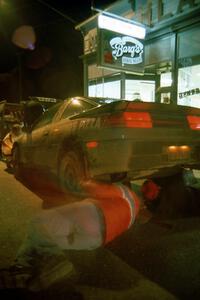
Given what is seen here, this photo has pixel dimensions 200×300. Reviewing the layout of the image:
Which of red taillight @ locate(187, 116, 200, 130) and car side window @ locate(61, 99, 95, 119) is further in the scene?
car side window @ locate(61, 99, 95, 119)

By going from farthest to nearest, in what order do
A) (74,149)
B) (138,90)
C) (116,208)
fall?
(138,90)
(74,149)
(116,208)

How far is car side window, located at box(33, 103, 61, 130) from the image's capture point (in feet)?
20.3

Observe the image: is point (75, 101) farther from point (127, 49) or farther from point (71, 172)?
point (127, 49)

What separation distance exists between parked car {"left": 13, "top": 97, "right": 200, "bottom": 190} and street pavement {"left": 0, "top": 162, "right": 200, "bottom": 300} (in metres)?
0.76

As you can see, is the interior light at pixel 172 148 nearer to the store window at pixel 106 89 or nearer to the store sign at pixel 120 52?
the store sign at pixel 120 52

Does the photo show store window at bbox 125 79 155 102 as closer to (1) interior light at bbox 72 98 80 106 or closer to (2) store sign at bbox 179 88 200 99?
(2) store sign at bbox 179 88 200 99

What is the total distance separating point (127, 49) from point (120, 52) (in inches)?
12.3

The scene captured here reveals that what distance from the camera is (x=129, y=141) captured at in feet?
13.2

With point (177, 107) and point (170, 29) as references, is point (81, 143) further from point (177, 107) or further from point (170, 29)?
point (170, 29)

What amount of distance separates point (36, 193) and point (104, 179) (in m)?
2.32

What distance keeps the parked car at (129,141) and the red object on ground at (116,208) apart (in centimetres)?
27

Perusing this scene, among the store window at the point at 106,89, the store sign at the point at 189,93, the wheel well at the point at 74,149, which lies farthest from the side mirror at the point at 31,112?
the store window at the point at 106,89

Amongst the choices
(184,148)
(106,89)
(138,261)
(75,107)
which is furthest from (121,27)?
(138,261)

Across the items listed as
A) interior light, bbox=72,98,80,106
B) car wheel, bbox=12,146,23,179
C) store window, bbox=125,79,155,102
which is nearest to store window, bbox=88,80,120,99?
store window, bbox=125,79,155,102
